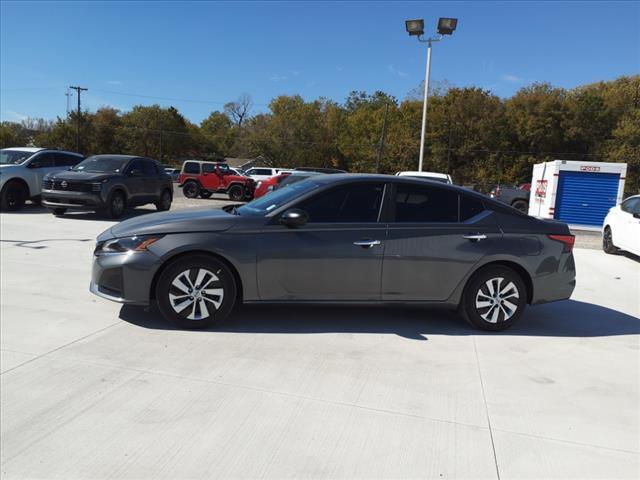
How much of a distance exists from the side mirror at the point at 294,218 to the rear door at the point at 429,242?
84 centimetres

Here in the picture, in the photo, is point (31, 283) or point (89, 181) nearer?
point (31, 283)

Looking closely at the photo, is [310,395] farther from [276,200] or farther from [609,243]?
[609,243]

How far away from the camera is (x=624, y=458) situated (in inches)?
115

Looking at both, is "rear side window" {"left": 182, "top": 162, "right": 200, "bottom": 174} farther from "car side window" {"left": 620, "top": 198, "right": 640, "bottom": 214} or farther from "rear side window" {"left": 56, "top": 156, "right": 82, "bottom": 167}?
"car side window" {"left": 620, "top": 198, "right": 640, "bottom": 214}

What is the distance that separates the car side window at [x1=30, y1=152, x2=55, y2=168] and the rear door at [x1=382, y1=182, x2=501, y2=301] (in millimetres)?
13153

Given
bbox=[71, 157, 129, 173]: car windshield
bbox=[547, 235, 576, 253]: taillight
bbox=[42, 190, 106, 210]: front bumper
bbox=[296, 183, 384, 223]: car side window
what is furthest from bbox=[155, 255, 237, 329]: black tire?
bbox=[71, 157, 129, 173]: car windshield

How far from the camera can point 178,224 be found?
4641 millimetres

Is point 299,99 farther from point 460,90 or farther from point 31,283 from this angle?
point 31,283

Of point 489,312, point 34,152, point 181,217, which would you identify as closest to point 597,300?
point 489,312

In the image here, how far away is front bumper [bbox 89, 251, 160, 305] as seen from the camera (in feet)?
14.8

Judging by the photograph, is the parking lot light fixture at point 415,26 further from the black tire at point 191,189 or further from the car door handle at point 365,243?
the car door handle at point 365,243

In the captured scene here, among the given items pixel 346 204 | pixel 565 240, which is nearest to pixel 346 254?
pixel 346 204

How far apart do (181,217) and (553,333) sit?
13.0ft

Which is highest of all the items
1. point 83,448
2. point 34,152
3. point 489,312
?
point 34,152
